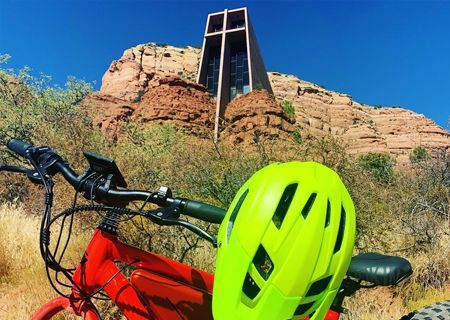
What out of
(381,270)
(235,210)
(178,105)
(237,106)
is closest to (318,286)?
(235,210)

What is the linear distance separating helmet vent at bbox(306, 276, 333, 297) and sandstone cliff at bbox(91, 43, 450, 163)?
26.5 metres

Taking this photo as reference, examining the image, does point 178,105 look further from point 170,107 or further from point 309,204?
point 309,204

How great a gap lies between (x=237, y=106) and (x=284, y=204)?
115ft

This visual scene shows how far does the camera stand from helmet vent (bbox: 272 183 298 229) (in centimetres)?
103

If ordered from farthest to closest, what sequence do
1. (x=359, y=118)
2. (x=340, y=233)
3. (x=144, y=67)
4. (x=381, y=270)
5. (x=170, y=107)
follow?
1. (x=359, y=118)
2. (x=144, y=67)
3. (x=170, y=107)
4. (x=381, y=270)
5. (x=340, y=233)

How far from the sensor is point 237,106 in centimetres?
3584

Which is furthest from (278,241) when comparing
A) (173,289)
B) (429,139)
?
(429,139)

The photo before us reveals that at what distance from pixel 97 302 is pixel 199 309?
2175 millimetres

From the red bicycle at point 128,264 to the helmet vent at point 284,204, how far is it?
0.41 m

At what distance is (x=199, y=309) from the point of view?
1709 millimetres

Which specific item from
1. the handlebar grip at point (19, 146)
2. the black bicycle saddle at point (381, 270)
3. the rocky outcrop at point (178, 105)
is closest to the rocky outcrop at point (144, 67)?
the rocky outcrop at point (178, 105)

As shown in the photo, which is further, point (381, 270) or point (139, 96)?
point (139, 96)

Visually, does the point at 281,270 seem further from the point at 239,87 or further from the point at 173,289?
the point at 239,87

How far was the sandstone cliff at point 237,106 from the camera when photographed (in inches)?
1350
